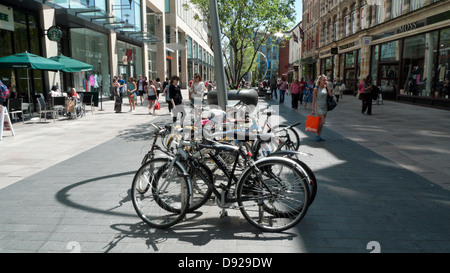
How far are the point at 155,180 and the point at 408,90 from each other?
67.7 ft

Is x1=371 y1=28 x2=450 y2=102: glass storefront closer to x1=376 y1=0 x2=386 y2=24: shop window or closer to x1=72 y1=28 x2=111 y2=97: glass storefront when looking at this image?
x1=376 y1=0 x2=386 y2=24: shop window

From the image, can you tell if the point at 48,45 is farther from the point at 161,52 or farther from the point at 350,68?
the point at 350,68

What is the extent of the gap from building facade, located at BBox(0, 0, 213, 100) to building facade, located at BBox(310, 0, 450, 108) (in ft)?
37.7

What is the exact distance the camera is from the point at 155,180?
12.5ft

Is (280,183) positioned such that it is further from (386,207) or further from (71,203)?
(71,203)

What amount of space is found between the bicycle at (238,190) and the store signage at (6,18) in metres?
13.4

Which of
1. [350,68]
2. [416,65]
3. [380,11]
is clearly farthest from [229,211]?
[350,68]

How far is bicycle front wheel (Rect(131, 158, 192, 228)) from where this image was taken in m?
3.68

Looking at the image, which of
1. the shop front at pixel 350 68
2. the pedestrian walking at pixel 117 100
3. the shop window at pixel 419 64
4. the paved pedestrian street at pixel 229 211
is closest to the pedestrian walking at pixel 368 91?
the shop window at pixel 419 64

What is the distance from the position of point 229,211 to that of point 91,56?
Answer: 66.8 feet

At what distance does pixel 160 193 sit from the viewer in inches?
151

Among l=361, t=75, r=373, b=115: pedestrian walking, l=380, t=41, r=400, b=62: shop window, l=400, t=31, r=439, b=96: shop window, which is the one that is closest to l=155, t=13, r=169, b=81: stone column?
l=380, t=41, r=400, b=62: shop window

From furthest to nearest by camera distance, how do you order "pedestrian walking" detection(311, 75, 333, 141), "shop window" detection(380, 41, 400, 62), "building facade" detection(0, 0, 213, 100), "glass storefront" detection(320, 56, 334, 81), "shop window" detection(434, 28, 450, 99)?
"glass storefront" detection(320, 56, 334, 81) → "shop window" detection(380, 41, 400, 62) → "shop window" detection(434, 28, 450, 99) → "building facade" detection(0, 0, 213, 100) → "pedestrian walking" detection(311, 75, 333, 141)
